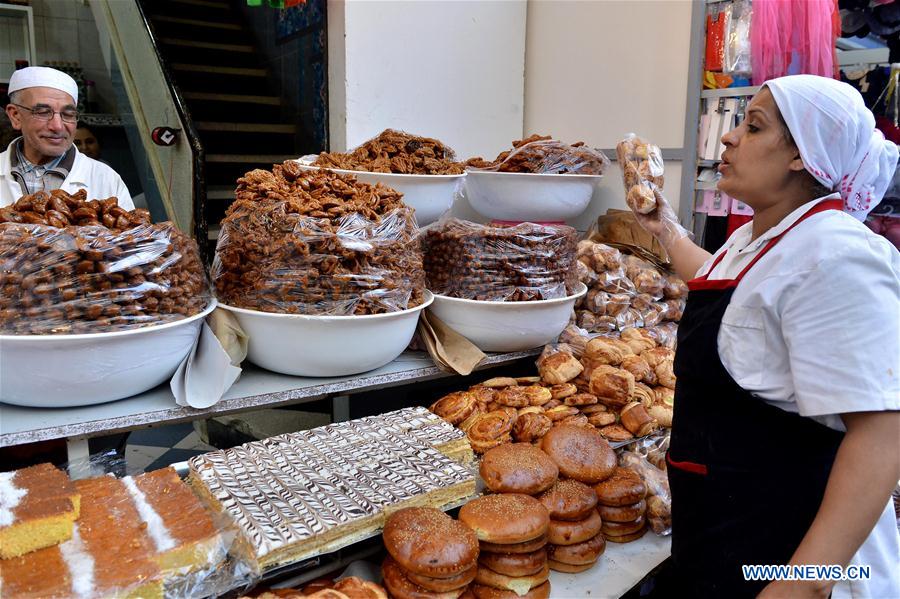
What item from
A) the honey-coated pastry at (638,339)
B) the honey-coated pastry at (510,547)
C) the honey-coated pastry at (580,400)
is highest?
the honey-coated pastry at (638,339)

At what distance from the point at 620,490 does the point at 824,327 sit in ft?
2.65

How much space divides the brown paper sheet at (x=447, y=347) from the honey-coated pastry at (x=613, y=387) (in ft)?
1.37

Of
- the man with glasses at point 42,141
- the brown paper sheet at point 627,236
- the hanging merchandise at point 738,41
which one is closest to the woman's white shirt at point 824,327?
the brown paper sheet at point 627,236

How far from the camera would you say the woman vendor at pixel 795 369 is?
117cm

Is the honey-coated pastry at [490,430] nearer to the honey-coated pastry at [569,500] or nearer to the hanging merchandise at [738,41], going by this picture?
the honey-coated pastry at [569,500]

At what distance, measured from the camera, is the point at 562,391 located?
215 centimetres

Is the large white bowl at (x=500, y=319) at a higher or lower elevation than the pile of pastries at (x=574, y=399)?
higher

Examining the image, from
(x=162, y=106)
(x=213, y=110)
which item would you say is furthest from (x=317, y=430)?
(x=213, y=110)

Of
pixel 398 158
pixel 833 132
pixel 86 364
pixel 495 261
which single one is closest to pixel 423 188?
pixel 398 158

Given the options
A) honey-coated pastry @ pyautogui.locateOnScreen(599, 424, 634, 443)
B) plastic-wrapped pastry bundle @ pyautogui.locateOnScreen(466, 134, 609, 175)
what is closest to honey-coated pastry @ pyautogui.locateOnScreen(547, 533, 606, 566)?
honey-coated pastry @ pyautogui.locateOnScreen(599, 424, 634, 443)

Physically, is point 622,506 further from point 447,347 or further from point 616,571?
point 447,347

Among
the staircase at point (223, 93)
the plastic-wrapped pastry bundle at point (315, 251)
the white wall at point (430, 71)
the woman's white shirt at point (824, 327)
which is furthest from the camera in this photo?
the staircase at point (223, 93)

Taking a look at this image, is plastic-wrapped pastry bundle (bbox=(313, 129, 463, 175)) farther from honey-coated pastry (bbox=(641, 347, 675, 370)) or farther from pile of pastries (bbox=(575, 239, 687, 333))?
honey-coated pastry (bbox=(641, 347, 675, 370))

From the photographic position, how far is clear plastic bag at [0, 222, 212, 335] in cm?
141
